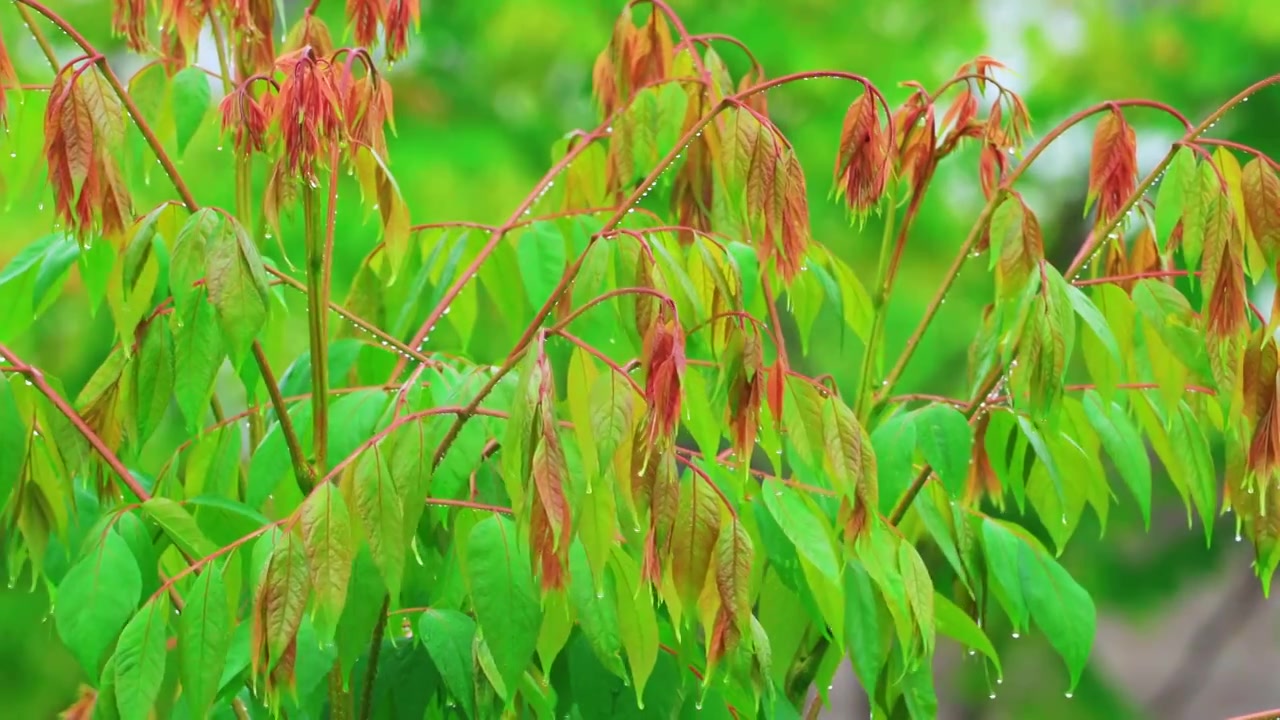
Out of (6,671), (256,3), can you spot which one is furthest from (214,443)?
(6,671)

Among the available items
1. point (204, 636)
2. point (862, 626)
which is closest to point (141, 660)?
point (204, 636)

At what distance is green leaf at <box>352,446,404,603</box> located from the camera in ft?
2.96

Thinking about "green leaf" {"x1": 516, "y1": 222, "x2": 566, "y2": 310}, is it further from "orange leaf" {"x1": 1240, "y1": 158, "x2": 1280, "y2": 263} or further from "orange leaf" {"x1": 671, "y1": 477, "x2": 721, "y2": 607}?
"orange leaf" {"x1": 1240, "y1": 158, "x2": 1280, "y2": 263}

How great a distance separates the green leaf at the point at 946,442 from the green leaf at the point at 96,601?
57 centimetres

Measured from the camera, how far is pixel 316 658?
105 cm

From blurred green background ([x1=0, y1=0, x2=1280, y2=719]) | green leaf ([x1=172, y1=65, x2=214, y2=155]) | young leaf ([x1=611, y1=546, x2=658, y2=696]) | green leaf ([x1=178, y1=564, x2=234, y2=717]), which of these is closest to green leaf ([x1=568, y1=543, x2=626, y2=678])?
young leaf ([x1=611, y1=546, x2=658, y2=696])

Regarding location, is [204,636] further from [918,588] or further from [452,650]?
[918,588]

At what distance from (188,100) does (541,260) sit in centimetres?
33

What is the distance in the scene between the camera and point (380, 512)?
909mm

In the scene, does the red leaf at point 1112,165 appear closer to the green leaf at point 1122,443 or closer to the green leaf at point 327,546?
the green leaf at point 1122,443

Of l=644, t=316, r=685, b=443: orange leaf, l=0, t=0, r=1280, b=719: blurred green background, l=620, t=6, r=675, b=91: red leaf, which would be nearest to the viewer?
l=644, t=316, r=685, b=443: orange leaf

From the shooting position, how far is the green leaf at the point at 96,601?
984mm

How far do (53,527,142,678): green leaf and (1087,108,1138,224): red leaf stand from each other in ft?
2.54

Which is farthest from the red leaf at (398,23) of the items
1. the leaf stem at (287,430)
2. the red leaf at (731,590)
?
the red leaf at (731,590)
